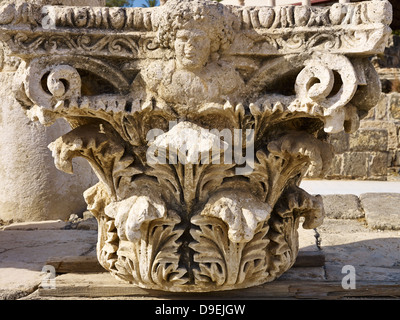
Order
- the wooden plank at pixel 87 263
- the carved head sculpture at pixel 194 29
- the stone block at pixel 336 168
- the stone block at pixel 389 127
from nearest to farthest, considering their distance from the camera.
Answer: the carved head sculpture at pixel 194 29 → the wooden plank at pixel 87 263 → the stone block at pixel 336 168 → the stone block at pixel 389 127

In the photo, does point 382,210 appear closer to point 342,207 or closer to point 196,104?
point 342,207

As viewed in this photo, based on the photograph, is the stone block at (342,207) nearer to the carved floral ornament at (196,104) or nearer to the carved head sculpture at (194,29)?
the carved floral ornament at (196,104)

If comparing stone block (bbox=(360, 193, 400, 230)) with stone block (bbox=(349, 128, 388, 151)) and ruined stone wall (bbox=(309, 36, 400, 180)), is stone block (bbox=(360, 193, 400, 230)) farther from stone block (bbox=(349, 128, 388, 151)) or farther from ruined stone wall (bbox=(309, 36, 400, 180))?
stone block (bbox=(349, 128, 388, 151))

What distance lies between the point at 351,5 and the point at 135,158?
3.48ft

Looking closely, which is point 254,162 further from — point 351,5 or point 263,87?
point 351,5

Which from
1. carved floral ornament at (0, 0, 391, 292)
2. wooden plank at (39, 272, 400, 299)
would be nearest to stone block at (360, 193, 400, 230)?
wooden plank at (39, 272, 400, 299)

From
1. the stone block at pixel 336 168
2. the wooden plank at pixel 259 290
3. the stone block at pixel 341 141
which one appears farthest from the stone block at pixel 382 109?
the wooden plank at pixel 259 290

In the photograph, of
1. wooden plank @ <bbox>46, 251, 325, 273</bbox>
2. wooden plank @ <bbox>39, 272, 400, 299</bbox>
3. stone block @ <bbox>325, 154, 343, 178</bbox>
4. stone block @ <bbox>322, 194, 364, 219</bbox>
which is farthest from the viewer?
stone block @ <bbox>325, 154, 343, 178</bbox>

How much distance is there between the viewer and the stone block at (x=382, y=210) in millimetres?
3870

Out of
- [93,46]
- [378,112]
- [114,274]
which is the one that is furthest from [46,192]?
[378,112]

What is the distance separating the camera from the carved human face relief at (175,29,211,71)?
6.86 ft

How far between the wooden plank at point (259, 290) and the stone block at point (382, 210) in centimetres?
141

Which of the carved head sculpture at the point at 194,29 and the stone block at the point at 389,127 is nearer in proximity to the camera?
the carved head sculpture at the point at 194,29

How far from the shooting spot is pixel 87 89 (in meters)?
2.37
